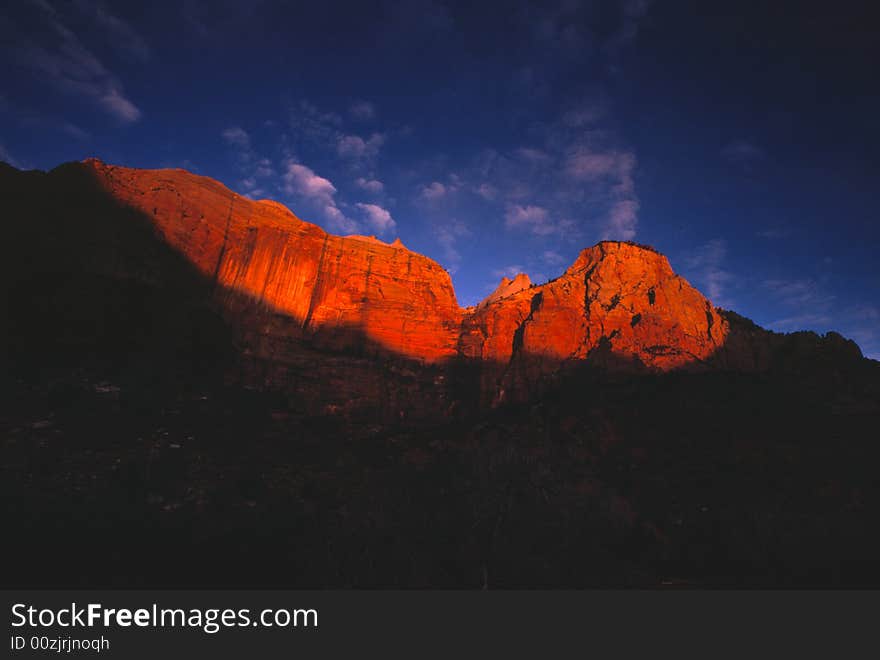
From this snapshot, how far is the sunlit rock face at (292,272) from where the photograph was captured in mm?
40156

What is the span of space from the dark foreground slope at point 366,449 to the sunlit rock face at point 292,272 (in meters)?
1.08

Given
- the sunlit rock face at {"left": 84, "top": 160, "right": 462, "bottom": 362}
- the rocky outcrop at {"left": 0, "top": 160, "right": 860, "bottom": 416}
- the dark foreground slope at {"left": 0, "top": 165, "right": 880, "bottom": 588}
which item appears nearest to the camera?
the dark foreground slope at {"left": 0, "top": 165, "right": 880, "bottom": 588}

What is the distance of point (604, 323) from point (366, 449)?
105ft

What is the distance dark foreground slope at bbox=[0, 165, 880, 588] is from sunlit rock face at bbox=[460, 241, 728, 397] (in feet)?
2.17

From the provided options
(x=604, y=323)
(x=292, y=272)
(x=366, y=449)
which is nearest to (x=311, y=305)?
(x=292, y=272)

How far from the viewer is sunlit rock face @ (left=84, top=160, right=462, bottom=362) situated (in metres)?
40.2

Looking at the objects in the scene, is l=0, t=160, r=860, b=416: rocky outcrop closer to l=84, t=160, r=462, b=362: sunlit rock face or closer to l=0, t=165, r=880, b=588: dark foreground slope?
l=84, t=160, r=462, b=362: sunlit rock face

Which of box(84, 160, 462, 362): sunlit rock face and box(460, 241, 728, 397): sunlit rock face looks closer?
box(84, 160, 462, 362): sunlit rock face

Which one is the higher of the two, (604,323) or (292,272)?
(292,272)

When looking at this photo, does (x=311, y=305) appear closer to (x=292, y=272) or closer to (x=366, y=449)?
(x=292, y=272)

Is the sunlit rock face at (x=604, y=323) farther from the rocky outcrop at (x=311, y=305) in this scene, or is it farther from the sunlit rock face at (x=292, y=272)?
the sunlit rock face at (x=292, y=272)

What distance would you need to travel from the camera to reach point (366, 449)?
34656 mm

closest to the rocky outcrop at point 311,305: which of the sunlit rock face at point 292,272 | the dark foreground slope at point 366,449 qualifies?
the sunlit rock face at point 292,272

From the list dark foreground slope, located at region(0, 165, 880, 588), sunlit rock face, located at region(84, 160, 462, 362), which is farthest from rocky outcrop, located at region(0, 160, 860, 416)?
dark foreground slope, located at region(0, 165, 880, 588)
